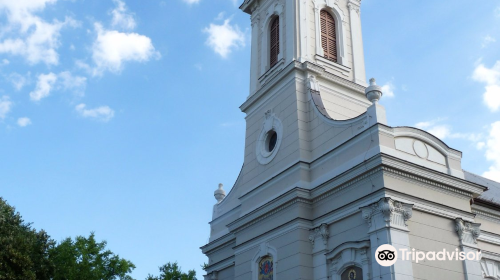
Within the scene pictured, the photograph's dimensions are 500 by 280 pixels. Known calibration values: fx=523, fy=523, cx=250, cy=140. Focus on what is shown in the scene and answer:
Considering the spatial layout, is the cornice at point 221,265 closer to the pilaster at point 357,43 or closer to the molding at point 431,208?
the molding at point 431,208

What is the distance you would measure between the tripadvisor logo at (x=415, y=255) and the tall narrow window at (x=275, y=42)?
12165 millimetres

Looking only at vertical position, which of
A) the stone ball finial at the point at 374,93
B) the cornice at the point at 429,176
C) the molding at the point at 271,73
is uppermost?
the molding at the point at 271,73

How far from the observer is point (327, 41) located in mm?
25094

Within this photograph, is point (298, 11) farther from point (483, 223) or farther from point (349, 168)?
point (483, 223)

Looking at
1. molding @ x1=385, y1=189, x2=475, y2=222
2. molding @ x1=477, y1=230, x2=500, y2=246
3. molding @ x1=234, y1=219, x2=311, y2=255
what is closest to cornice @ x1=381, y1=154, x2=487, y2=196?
molding @ x1=385, y1=189, x2=475, y2=222

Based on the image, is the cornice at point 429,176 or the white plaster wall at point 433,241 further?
the cornice at point 429,176

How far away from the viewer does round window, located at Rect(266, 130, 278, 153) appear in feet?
76.0

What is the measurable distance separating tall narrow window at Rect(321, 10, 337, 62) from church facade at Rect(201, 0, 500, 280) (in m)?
0.06

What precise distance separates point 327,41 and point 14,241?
55.3 ft

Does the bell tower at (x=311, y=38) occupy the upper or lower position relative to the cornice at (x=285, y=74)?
upper

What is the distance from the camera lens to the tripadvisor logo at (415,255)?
1572cm

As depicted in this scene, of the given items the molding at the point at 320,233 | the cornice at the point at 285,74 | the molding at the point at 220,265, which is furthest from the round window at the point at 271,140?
the molding at the point at 220,265

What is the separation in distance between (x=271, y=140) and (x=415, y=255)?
29.7 ft

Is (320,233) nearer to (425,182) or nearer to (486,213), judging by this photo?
(425,182)
